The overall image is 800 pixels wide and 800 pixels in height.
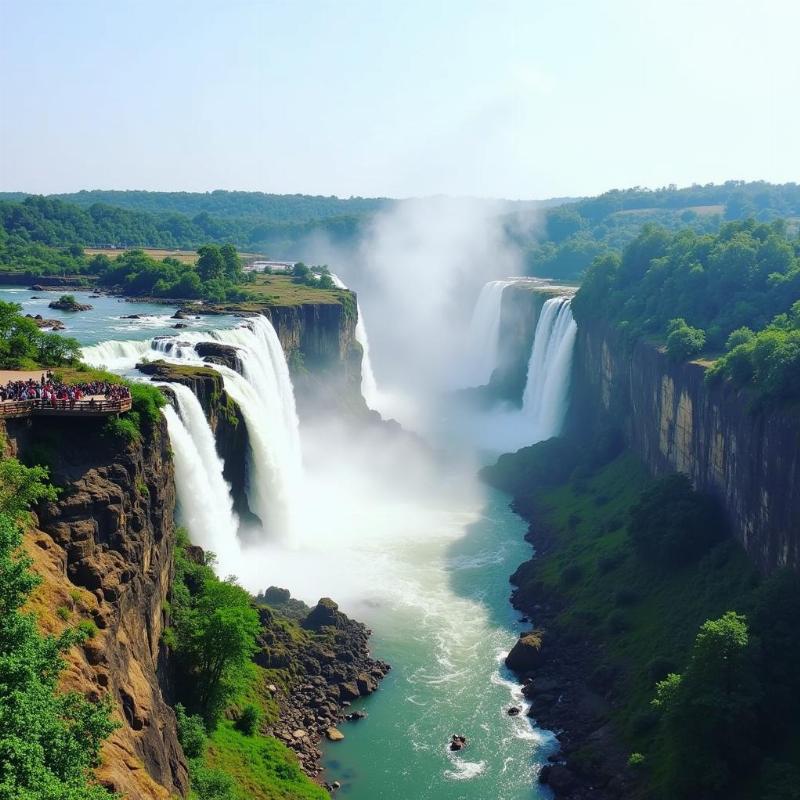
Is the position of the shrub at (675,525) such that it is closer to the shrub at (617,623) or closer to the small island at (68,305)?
the shrub at (617,623)

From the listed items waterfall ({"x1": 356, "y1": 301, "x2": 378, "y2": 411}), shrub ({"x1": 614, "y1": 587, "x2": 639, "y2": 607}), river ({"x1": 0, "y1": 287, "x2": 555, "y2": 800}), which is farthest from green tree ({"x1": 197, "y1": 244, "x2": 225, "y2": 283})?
→ shrub ({"x1": 614, "y1": 587, "x2": 639, "y2": 607})

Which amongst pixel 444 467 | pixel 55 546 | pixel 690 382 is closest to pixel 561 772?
pixel 55 546

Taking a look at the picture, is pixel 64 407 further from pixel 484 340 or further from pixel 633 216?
pixel 633 216

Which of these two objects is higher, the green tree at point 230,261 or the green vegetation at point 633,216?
the green vegetation at point 633,216

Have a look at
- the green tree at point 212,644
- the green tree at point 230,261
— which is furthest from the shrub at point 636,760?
the green tree at point 230,261

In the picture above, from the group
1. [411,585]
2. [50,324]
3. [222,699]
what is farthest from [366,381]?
[222,699]

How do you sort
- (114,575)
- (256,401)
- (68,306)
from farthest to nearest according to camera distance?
(68,306) < (256,401) < (114,575)

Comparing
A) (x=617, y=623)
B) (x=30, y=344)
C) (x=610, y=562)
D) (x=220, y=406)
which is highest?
(x=30, y=344)
